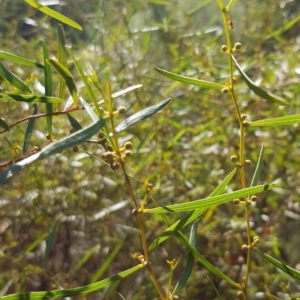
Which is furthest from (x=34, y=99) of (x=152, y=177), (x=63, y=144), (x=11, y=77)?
(x=152, y=177)

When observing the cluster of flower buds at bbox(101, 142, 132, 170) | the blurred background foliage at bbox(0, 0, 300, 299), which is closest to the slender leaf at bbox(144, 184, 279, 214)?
the cluster of flower buds at bbox(101, 142, 132, 170)

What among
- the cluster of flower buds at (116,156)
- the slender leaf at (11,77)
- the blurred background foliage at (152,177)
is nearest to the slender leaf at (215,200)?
the cluster of flower buds at (116,156)

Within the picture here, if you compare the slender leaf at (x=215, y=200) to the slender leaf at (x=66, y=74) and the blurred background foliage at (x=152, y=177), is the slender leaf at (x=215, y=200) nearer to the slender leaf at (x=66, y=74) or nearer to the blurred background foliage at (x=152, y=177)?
the slender leaf at (x=66, y=74)

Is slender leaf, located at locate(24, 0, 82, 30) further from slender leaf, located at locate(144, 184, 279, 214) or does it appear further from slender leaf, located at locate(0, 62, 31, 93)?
slender leaf, located at locate(144, 184, 279, 214)

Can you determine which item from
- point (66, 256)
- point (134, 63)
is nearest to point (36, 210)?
point (66, 256)

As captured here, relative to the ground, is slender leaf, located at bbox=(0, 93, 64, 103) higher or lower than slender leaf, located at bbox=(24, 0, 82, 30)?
lower

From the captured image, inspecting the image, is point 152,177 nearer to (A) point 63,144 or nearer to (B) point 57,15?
(B) point 57,15

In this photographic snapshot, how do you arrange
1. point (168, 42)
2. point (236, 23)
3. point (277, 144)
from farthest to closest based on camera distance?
1. point (236, 23)
2. point (168, 42)
3. point (277, 144)

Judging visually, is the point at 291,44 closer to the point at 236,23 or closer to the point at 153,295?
the point at 236,23

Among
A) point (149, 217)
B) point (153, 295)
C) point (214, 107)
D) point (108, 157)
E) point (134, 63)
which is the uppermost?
point (108, 157)

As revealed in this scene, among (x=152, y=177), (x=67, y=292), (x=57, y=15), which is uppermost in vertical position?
(x=57, y=15)

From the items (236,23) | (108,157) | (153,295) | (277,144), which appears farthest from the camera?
(236,23)
